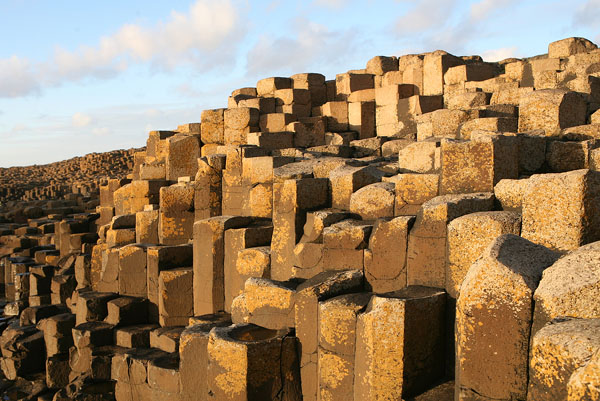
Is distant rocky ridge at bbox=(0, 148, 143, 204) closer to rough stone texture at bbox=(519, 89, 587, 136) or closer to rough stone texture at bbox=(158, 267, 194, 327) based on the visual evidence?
rough stone texture at bbox=(158, 267, 194, 327)

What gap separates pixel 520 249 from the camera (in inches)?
154

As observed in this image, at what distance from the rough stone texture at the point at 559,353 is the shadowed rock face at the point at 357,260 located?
10mm

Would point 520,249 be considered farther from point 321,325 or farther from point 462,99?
point 462,99

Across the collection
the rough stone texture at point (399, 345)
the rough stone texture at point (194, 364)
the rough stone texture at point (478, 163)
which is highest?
the rough stone texture at point (478, 163)

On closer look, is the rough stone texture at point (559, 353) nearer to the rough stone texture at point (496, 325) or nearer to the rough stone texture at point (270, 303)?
the rough stone texture at point (496, 325)

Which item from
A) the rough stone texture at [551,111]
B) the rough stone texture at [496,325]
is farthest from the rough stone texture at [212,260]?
the rough stone texture at [496,325]

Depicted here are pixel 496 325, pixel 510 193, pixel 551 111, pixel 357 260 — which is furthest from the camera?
pixel 551 111

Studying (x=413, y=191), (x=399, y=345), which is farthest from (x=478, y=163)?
(x=399, y=345)

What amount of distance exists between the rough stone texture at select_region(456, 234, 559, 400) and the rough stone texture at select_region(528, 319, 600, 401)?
46 cm

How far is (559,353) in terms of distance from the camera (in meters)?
2.85

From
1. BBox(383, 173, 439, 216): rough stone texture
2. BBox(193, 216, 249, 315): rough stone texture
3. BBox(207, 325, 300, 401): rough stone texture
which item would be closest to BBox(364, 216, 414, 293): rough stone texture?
BBox(383, 173, 439, 216): rough stone texture

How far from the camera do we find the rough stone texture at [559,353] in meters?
2.76

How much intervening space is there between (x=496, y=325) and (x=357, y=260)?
2607mm

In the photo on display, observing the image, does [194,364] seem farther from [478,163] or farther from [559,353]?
[559,353]
